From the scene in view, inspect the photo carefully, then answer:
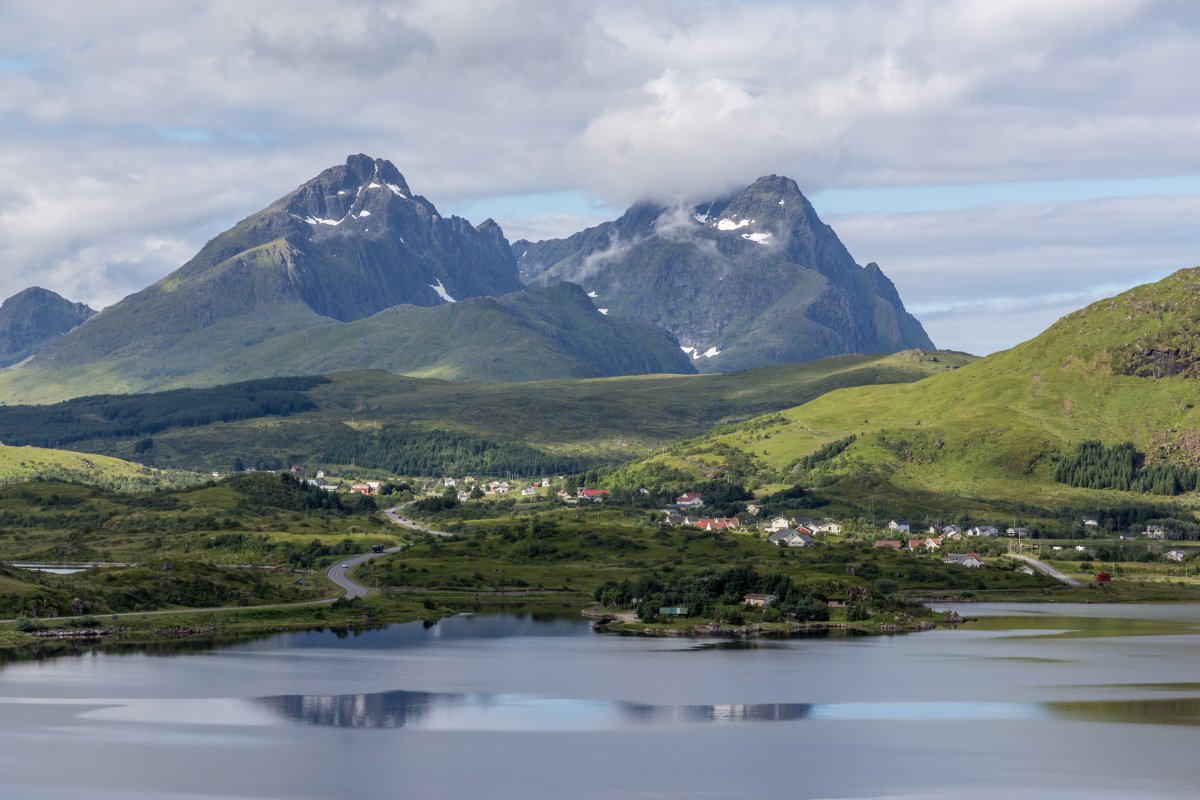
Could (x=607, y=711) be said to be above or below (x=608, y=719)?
above

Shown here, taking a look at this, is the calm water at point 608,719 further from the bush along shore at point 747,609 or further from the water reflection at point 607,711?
the bush along shore at point 747,609

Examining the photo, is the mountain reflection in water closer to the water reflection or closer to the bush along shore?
the water reflection

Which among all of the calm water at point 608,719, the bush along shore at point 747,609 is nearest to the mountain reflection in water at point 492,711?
the calm water at point 608,719

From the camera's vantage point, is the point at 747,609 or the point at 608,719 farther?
the point at 747,609

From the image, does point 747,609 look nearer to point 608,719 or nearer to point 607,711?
point 607,711

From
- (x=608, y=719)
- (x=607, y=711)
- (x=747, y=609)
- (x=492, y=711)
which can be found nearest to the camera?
(x=608, y=719)

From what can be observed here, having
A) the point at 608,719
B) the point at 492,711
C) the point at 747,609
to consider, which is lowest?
the point at 608,719

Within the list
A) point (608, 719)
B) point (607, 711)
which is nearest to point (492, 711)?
point (607, 711)

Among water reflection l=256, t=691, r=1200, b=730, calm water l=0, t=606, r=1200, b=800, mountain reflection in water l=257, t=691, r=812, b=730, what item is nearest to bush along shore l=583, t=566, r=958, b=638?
calm water l=0, t=606, r=1200, b=800
